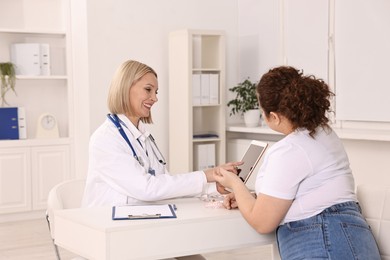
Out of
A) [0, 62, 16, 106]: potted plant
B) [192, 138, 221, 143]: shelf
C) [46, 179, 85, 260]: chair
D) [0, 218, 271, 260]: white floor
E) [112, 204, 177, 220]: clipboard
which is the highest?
[0, 62, 16, 106]: potted plant

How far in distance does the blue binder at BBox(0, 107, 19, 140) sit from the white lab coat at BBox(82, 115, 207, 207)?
3479 millimetres

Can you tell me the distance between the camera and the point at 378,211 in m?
2.50

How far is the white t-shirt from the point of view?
2.25 metres

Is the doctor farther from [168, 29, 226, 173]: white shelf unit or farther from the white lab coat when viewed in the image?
[168, 29, 226, 173]: white shelf unit

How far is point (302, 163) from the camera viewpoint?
2.26 meters

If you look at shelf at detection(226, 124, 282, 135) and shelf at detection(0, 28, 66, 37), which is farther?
shelf at detection(0, 28, 66, 37)

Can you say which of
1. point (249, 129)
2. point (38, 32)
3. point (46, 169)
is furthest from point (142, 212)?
point (38, 32)

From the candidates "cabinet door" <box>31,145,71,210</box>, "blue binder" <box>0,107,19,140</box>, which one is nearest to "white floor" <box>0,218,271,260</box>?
"cabinet door" <box>31,145,71,210</box>

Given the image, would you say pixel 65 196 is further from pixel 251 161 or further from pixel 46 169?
pixel 46 169

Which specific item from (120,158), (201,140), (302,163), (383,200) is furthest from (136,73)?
(201,140)

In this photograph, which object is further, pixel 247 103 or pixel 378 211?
pixel 247 103

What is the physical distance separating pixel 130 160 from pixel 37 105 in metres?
3.98

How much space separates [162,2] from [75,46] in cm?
96

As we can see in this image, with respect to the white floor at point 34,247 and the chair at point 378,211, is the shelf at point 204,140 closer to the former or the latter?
the white floor at point 34,247
